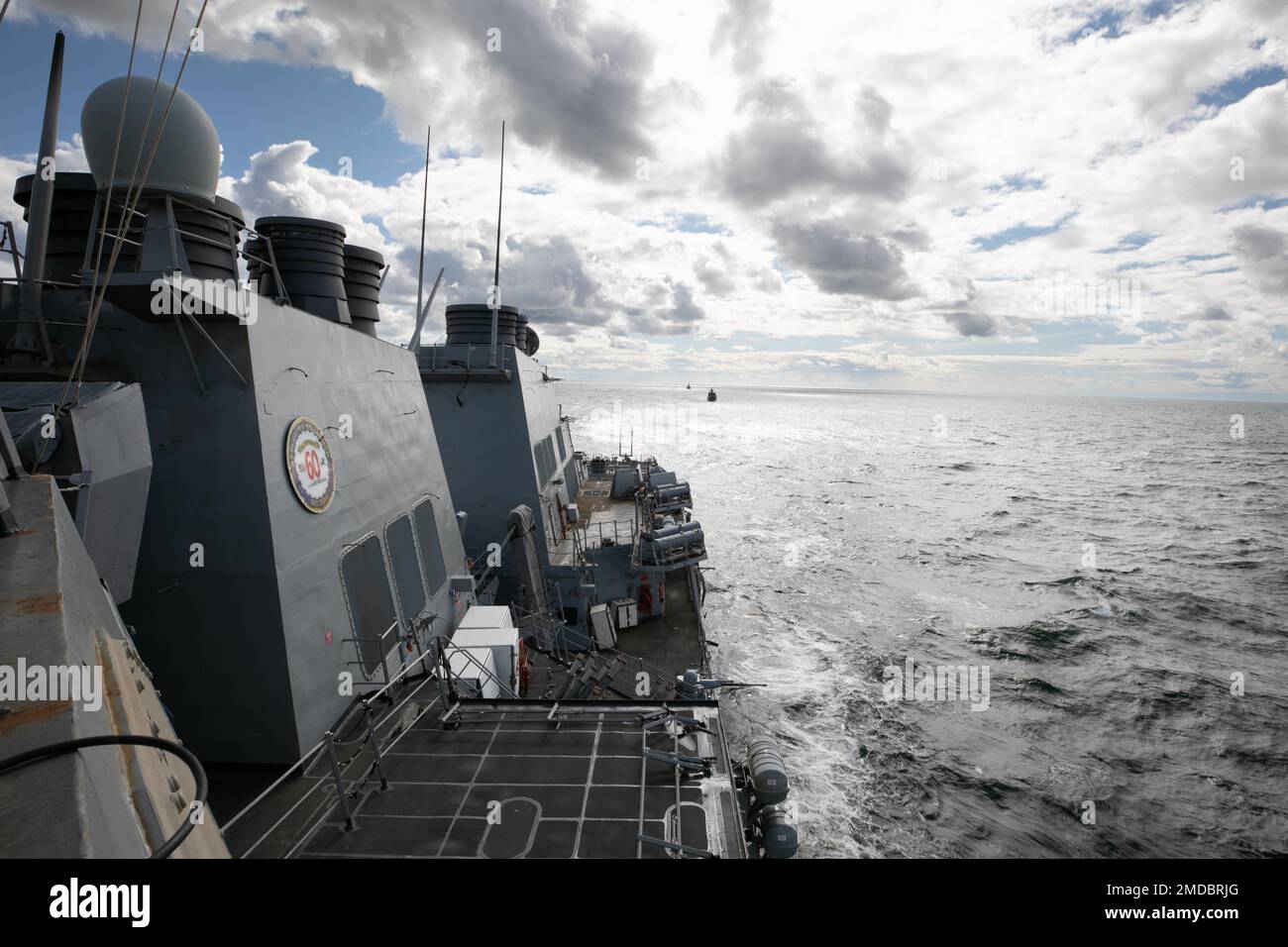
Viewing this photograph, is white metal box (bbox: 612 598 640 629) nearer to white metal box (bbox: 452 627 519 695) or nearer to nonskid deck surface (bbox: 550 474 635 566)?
nonskid deck surface (bbox: 550 474 635 566)

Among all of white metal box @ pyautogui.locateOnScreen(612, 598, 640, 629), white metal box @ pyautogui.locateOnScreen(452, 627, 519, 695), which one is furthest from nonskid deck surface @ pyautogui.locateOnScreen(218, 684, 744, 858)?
white metal box @ pyautogui.locateOnScreen(612, 598, 640, 629)

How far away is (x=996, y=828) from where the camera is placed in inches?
643

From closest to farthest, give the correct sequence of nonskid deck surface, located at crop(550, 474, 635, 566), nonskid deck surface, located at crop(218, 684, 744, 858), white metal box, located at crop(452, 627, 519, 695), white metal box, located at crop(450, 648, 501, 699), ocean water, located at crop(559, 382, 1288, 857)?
1. nonskid deck surface, located at crop(218, 684, 744, 858)
2. white metal box, located at crop(450, 648, 501, 699)
3. white metal box, located at crop(452, 627, 519, 695)
4. ocean water, located at crop(559, 382, 1288, 857)
5. nonskid deck surface, located at crop(550, 474, 635, 566)

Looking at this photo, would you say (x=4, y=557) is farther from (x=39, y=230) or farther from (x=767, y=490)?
(x=767, y=490)

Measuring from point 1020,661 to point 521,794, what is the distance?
84.4 feet

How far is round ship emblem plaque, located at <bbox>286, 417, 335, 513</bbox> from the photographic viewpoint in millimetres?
9091

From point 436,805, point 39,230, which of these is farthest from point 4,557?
point 39,230

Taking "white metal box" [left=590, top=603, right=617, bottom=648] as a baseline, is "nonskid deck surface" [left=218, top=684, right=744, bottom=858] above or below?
above

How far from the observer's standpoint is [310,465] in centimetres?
952

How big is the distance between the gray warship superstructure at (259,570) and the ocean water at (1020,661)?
408 inches

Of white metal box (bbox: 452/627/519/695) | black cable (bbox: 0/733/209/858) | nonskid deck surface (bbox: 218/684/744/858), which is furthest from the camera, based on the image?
white metal box (bbox: 452/627/519/695)

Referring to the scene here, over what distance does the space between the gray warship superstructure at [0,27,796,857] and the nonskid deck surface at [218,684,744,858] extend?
0.03 meters

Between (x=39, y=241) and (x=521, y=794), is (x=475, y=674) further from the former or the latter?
(x=39, y=241)
